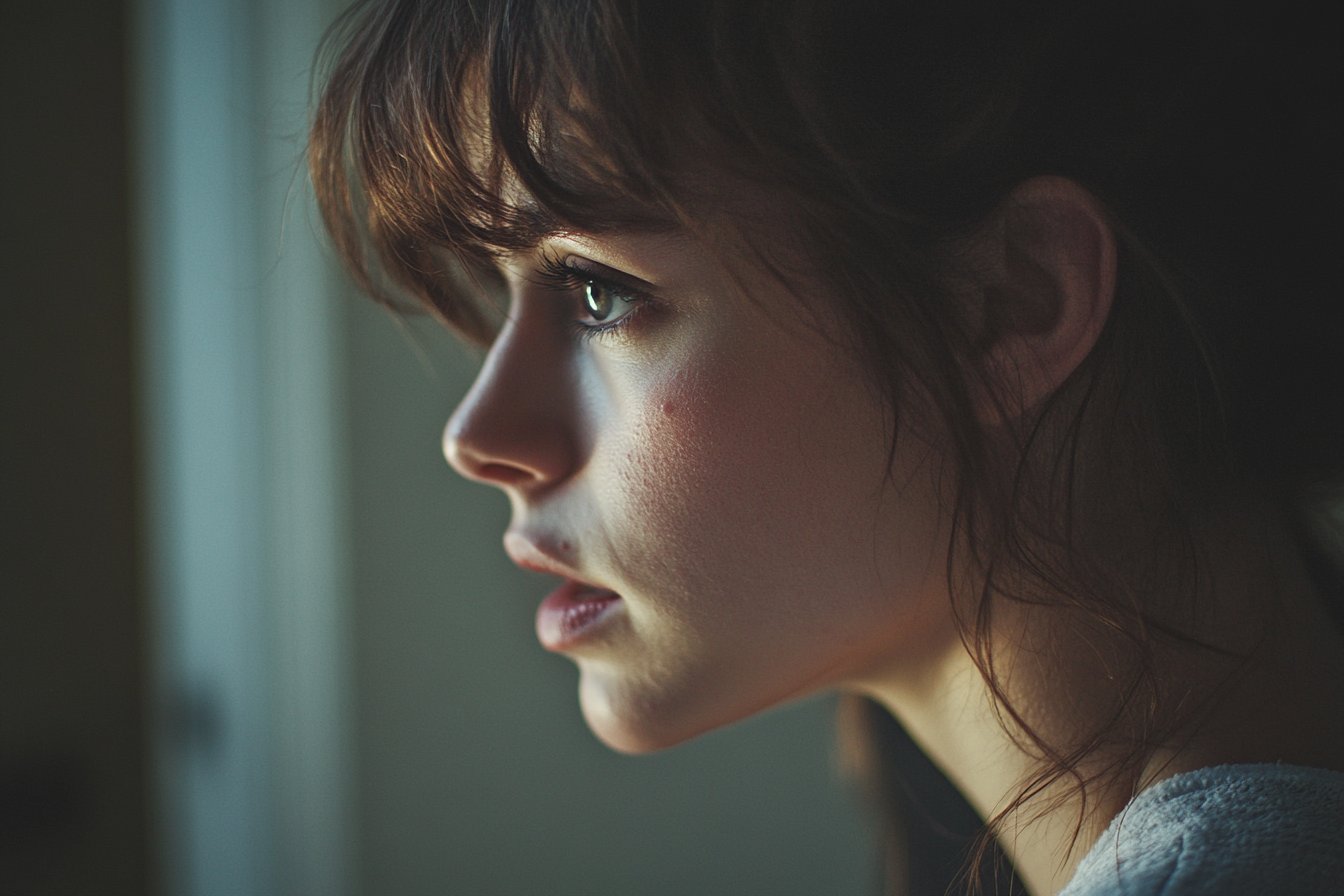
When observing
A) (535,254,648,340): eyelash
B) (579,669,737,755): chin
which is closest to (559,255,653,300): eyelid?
(535,254,648,340): eyelash

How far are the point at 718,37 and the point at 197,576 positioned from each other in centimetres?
118

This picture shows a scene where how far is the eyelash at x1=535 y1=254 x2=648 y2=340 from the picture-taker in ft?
1.54

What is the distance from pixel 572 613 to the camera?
559mm

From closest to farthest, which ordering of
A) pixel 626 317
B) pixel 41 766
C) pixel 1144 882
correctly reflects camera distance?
pixel 1144 882 → pixel 626 317 → pixel 41 766

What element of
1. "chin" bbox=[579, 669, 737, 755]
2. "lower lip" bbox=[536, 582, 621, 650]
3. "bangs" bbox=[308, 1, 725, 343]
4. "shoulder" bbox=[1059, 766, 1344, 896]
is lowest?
"shoulder" bbox=[1059, 766, 1344, 896]

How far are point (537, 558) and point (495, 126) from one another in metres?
0.25

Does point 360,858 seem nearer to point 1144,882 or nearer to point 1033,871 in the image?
point 1033,871

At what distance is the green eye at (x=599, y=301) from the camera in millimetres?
492

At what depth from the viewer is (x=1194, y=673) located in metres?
0.45

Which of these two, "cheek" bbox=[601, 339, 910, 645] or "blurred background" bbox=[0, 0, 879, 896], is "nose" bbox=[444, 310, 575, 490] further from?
"blurred background" bbox=[0, 0, 879, 896]

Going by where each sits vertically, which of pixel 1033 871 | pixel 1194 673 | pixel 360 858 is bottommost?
pixel 360 858

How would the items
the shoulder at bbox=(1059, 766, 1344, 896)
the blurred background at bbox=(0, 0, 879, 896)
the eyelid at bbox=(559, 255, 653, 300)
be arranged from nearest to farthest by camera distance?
the shoulder at bbox=(1059, 766, 1344, 896) < the eyelid at bbox=(559, 255, 653, 300) < the blurred background at bbox=(0, 0, 879, 896)

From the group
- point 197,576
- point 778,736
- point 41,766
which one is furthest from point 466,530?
point 41,766

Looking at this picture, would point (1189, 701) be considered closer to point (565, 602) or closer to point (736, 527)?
point (736, 527)
